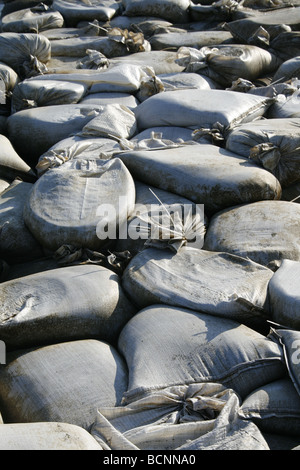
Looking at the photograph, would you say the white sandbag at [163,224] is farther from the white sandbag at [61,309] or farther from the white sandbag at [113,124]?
the white sandbag at [113,124]

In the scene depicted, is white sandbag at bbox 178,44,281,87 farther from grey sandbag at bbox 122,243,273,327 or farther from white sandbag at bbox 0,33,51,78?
grey sandbag at bbox 122,243,273,327

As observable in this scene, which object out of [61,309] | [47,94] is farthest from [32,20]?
[61,309]

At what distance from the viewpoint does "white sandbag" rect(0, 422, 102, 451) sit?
1.86 m

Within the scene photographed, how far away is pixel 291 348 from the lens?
2.19m

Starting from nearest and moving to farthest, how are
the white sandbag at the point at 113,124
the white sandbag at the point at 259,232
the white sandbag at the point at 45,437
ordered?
the white sandbag at the point at 45,437, the white sandbag at the point at 259,232, the white sandbag at the point at 113,124

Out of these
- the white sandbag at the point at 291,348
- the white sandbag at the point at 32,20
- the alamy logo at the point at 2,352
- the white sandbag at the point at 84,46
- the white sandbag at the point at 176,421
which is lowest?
the alamy logo at the point at 2,352

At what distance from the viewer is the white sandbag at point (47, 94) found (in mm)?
4285

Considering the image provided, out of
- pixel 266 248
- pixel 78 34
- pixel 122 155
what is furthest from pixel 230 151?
pixel 78 34

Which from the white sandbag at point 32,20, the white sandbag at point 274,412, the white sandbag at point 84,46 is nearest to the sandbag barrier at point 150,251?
the white sandbag at point 274,412

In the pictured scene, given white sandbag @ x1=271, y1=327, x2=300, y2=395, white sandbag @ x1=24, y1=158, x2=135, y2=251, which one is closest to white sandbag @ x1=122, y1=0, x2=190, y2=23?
white sandbag @ x1=24, y1=158, x2=135, y2=251

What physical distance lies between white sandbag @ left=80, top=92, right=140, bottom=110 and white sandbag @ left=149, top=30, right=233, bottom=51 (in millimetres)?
1288

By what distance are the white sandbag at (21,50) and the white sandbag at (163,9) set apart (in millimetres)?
1510

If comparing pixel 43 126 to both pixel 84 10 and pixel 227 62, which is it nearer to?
pixel 227 62

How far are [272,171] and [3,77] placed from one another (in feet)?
7.63
